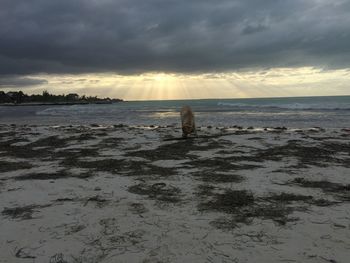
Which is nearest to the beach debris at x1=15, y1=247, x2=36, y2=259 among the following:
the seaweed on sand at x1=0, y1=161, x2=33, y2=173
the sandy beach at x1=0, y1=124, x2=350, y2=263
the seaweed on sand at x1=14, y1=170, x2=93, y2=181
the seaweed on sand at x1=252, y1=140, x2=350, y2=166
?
the sandy beach at x1=0, y1=124, x2=350, y2=263

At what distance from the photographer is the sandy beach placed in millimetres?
3785

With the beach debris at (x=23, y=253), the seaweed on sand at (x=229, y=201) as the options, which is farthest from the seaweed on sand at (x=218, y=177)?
the beach debris at (x=23, y=253)

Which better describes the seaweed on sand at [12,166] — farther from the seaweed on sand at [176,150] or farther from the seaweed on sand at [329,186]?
the seaweed on sand at [329,186]

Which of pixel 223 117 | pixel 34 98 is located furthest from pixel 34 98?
pixel 223 117

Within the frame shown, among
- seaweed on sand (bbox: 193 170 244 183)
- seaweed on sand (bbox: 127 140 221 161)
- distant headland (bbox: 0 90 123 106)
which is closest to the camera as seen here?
seaweed on sand (bbox: 193 170 244 183)

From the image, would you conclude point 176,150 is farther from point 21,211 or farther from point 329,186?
point 21,211

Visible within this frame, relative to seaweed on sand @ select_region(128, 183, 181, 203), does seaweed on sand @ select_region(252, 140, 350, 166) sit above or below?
below

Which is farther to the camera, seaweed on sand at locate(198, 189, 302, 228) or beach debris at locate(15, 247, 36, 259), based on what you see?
seaweed on sand at locate(198, 189, 302, 228)

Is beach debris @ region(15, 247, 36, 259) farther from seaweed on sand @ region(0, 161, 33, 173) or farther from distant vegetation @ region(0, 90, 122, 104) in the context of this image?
distant vegetation @ region(0, 90, 122, 104)

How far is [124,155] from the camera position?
9.68m

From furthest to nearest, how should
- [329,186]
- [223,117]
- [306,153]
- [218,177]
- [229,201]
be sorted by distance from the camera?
1. [223,117]
2. [306,153]
3. [218,177]
4. [329,186]
5. [229,201]

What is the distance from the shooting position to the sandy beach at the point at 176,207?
3.79 metres

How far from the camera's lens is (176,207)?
5.08m

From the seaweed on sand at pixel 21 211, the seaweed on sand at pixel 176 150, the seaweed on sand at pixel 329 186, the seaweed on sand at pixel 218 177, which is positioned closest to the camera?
the seaweed on sand at pixel 21 211
